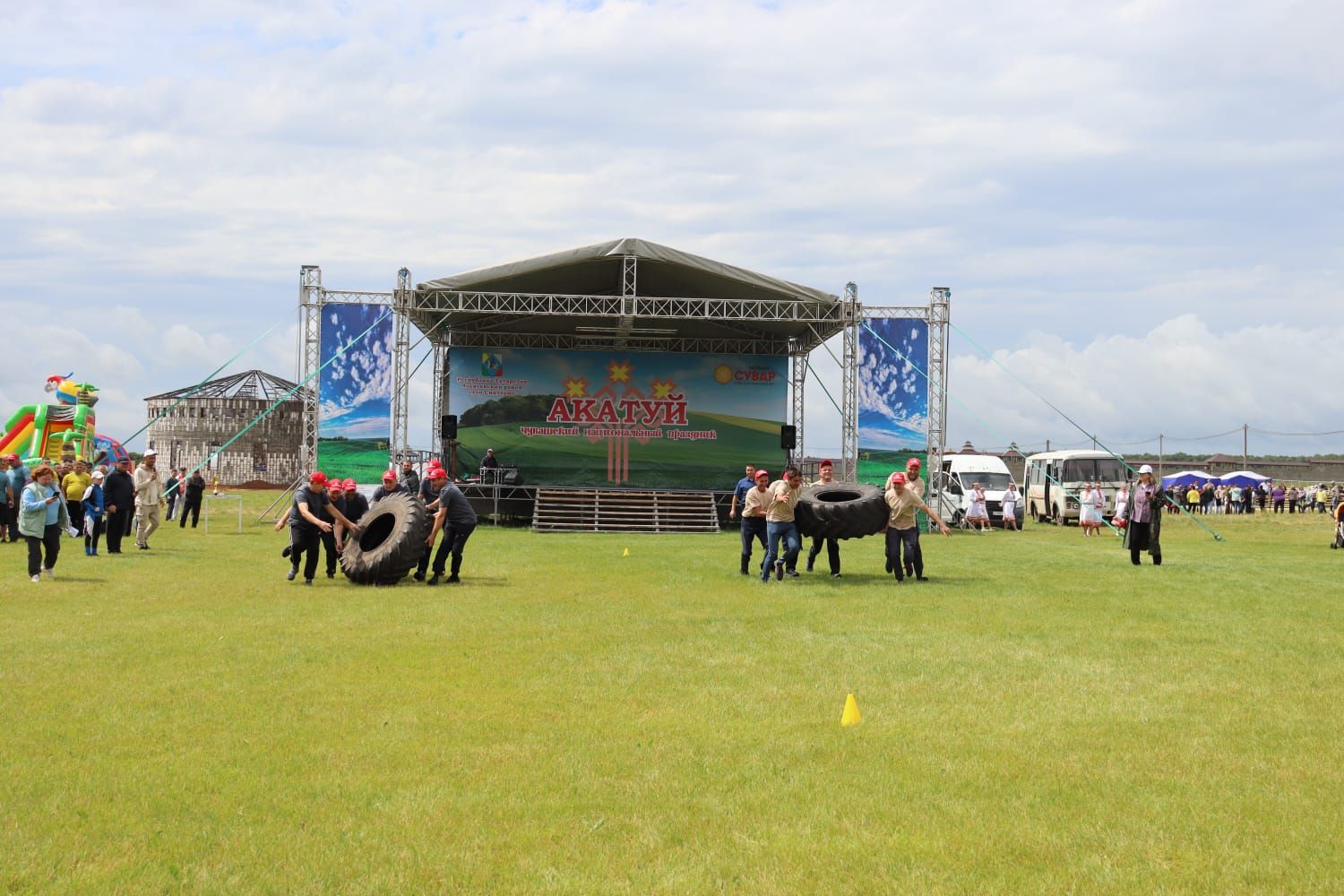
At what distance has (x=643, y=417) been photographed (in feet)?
111

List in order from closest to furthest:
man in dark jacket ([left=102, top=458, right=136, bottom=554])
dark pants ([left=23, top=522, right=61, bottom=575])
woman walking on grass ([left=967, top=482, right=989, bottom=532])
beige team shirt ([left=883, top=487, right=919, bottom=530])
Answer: dark pants ([left=23, top=522, right=61, bottom=575])
beige team shirt ([left=883, top=487, right=919, bottom=530])
man in dark jacket ([left=102, top=458, right=136, bottom=554])
woman walking on grass ([left=967, top=482, right=989, bottom=532])

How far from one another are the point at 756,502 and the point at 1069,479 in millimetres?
24476

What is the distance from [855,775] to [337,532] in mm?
10809

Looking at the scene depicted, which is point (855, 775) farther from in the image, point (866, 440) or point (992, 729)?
point (866, 440)

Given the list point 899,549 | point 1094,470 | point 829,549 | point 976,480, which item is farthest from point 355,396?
point 1094,470

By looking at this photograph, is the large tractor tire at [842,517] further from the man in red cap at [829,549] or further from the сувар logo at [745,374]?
the сувар logo at [745,374]

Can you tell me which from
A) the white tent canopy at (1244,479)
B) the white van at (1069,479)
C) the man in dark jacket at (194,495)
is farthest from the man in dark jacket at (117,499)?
the white tent canopy at (1244,479)

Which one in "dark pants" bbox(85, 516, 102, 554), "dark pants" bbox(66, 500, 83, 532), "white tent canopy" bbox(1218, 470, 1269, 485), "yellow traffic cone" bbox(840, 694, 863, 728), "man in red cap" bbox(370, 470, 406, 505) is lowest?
"yellow traffic cone" bbox(840, 694, 863, 728)

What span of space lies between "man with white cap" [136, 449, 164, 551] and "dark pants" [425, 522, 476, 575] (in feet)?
24.0

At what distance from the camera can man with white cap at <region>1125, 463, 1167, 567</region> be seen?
18.2 m

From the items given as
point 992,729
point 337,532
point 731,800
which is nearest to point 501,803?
point 731,800

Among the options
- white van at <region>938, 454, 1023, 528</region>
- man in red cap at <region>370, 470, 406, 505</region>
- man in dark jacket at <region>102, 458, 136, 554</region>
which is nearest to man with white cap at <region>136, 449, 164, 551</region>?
man in dark jacket at <region>102, 458, 136, 554</region>

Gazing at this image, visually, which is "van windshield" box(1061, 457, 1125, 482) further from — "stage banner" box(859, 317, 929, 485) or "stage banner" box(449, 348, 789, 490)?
"stage banner" box(449, 348, 789, 490)

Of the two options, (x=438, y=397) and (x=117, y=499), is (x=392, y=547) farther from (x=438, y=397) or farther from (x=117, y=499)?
(x=438, y=397)
